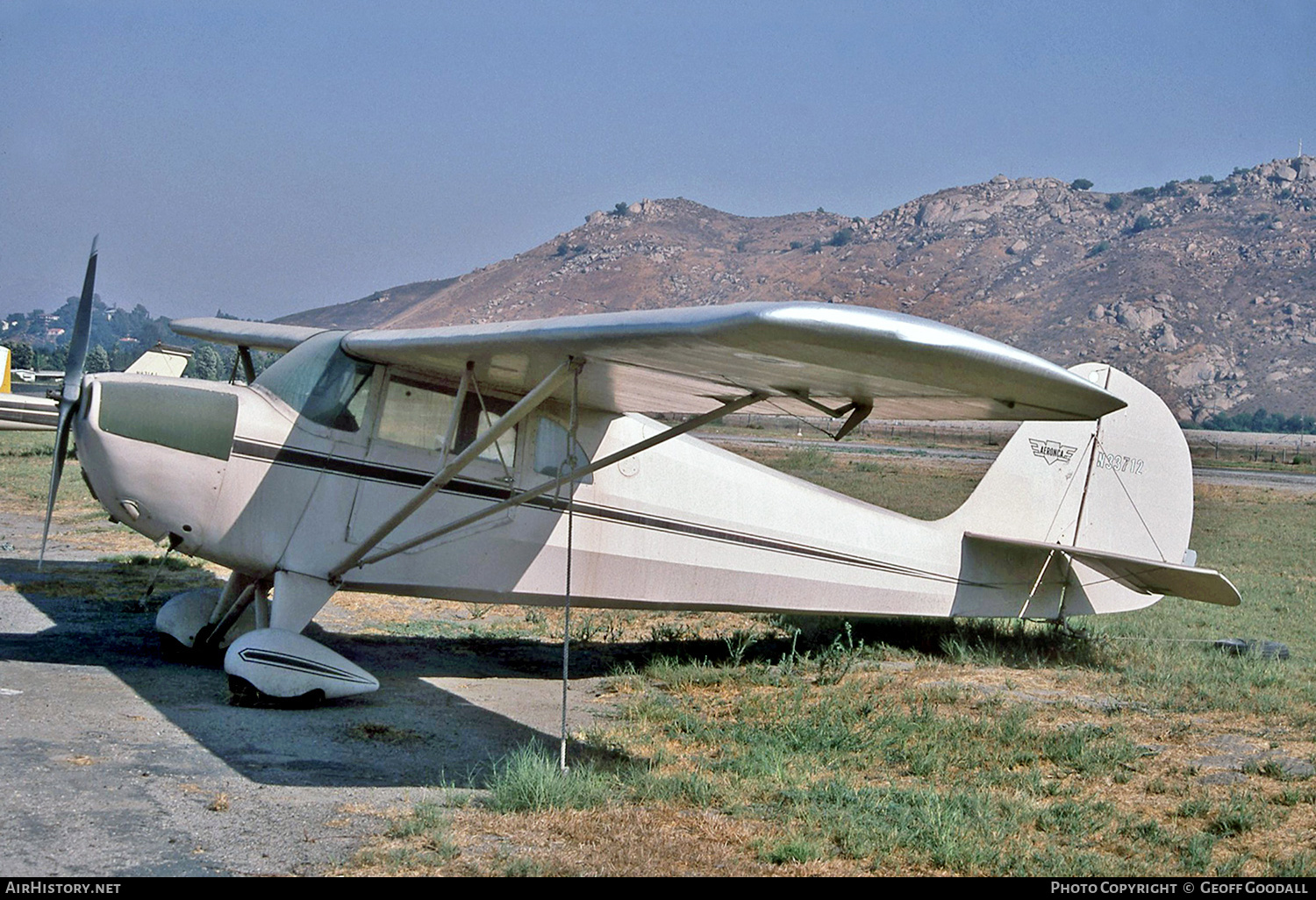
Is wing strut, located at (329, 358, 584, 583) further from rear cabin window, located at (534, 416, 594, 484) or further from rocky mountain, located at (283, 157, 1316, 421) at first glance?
rocky mountain, located at (283, 157, 1316, 421)

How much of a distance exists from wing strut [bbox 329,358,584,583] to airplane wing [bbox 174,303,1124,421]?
14 centimetres

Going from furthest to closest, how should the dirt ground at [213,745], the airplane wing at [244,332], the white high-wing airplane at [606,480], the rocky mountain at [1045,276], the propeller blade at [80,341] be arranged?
the rocky mountain at [1045,276]
the airplane wing at [244,332]
the propeller blade at [80,341]
the white high-wing airplane at [606,480]
the dirt ground at [213,745]

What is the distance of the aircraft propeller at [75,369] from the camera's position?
7012 millimetres

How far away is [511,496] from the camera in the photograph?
25.6 ft

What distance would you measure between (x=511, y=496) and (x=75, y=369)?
9.79ft

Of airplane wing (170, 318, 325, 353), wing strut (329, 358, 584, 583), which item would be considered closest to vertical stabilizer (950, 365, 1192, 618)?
wing strut (329, 358, 584, 583)

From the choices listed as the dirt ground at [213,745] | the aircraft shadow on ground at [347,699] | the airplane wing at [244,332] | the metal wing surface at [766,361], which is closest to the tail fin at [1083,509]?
the aircraft shadow on ground at [347,699]

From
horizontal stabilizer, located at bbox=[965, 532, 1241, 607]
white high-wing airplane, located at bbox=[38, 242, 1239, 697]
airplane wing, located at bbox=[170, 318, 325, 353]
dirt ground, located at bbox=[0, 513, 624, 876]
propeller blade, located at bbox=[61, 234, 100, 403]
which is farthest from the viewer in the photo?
airplane wing, located at bbox=[170, 318, 325, 353]

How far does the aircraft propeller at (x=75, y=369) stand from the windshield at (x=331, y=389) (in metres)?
1.18

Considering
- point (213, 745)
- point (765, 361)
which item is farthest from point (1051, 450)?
point (213, 745)

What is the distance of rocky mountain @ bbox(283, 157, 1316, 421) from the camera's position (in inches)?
5069

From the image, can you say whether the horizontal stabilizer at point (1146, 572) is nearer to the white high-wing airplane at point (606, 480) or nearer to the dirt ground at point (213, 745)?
the white high-wing airplane at point (606, 480)

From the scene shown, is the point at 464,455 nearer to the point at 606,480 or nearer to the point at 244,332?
the point at 606,480
